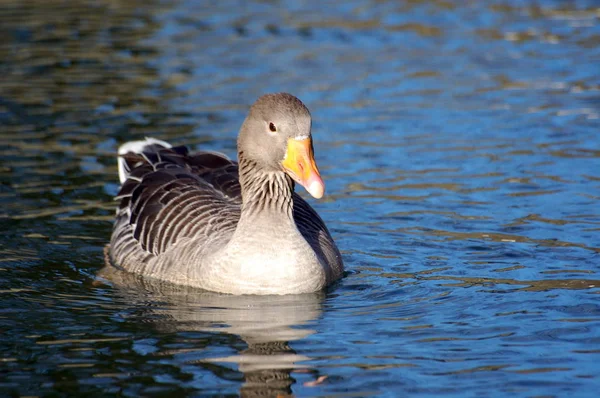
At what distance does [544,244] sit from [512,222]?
89 centimetres

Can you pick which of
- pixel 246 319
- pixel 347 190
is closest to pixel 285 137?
pixel 246 319

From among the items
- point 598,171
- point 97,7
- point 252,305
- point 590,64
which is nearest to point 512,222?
point 598,171

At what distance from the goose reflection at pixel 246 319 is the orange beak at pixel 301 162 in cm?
119

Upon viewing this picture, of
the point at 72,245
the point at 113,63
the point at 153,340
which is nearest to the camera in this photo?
the point at 153,340

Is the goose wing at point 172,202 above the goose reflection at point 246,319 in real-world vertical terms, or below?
above

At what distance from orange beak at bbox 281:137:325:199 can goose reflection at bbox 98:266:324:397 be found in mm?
1190

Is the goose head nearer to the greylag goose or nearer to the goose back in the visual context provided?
the greylag goose

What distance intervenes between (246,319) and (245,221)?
3.60 feet

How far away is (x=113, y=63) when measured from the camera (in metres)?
21.6

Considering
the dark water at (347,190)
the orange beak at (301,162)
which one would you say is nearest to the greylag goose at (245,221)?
the orange beak at (301,162)

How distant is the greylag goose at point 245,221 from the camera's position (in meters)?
9.70

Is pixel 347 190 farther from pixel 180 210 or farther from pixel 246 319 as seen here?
pixel 246 319

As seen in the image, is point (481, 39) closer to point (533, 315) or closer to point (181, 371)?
point (533, 315)

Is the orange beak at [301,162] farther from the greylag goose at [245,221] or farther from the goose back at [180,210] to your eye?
the goose back at [180,210]
